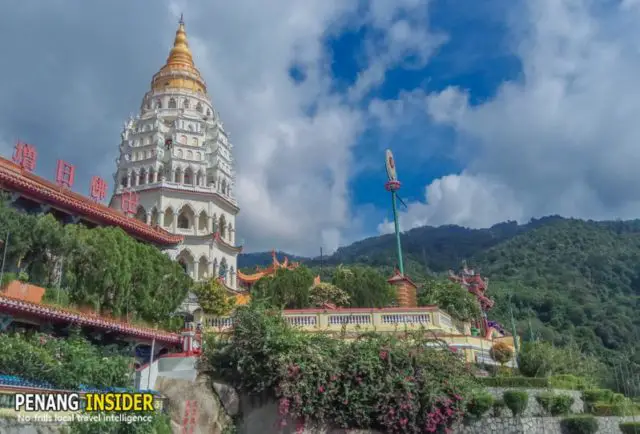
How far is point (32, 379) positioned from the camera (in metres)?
16.3

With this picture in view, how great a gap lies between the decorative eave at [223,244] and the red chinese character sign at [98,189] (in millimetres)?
12778

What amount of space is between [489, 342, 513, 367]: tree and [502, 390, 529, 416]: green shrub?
534 centimetres

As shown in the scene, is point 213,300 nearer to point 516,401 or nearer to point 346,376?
point 346,376

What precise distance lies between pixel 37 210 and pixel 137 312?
19.6 ft

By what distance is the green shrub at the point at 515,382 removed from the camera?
75.5 feet

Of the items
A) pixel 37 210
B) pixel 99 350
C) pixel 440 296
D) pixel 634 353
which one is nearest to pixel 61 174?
pixel 37 210

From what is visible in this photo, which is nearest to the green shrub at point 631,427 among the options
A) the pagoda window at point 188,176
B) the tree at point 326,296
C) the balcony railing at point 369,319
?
the balcony railing at point 369,319

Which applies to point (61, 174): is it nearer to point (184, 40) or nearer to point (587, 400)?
point (587, 400)

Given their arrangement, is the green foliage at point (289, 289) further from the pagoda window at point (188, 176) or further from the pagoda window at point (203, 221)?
the pagoda window at point (188, 176)

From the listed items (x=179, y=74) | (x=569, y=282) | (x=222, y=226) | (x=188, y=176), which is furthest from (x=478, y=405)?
(x=569, y=282)

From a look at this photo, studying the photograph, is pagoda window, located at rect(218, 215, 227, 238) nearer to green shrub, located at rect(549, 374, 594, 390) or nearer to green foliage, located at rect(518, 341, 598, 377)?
green foliage, located at rect(518, 341, 598, 377)

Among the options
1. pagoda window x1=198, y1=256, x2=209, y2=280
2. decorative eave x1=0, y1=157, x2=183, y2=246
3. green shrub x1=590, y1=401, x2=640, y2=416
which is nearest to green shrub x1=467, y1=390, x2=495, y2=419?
green shrub x1=590, y1=401, x2=640, y2=416

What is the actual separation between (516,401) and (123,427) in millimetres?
13200

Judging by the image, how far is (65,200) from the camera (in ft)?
83.9
